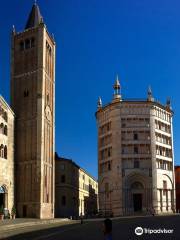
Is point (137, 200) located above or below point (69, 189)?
below

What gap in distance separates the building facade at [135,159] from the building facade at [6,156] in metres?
25.0

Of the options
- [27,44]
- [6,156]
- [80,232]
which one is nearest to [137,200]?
[6,156]

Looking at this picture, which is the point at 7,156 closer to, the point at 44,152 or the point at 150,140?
the point at 44,152

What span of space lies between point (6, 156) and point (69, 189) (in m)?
28.5

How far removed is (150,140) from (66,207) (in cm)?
2060

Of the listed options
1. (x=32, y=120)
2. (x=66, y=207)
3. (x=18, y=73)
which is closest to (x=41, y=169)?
(x=32, y=120)

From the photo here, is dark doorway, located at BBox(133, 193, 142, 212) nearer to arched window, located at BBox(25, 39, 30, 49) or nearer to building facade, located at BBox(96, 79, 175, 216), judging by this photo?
building facade, located at BBox(96, 79, 175, 216)

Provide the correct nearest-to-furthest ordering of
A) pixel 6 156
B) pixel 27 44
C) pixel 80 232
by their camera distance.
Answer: pixel 80 232 → pixel 6 156 → pixel 27 44

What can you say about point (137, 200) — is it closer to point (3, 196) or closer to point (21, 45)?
point (3, 196)

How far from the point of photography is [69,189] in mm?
88312

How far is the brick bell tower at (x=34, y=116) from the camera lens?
209 feet

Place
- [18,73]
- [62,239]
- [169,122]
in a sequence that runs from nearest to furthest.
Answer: [62,239] < [18,73] < [169,122]

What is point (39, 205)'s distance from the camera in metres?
62.3

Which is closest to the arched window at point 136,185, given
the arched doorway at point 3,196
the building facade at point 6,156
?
the building facade at point 6,156
